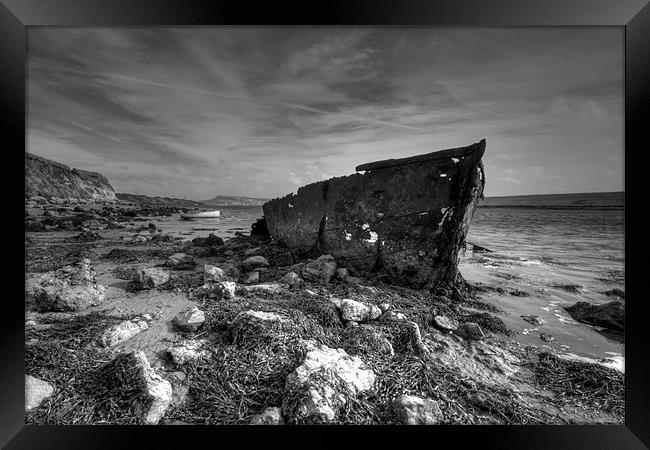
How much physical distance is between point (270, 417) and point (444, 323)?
1910 millimetres

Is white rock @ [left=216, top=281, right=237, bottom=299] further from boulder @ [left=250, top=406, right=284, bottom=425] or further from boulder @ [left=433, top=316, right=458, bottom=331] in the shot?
boulder @ [left=433, top=316, right=458, bottom=331]

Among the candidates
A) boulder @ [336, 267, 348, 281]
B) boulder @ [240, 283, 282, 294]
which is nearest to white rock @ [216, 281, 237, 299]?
boulder @ [240, 283, 282, 294]

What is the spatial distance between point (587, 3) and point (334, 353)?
323 centimetres

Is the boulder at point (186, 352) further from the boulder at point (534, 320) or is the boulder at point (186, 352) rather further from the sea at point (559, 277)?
the boulder at point (534, 320)

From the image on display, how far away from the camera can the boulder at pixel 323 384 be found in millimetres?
1657

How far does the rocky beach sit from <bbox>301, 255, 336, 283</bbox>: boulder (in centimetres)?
40

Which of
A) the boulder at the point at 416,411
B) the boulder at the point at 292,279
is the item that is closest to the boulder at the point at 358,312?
the boulder at the point at 416,411

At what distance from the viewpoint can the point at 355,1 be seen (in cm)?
191

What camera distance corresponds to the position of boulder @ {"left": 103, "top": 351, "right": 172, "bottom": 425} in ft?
5.68

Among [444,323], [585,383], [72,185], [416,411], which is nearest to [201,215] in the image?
[72,185]

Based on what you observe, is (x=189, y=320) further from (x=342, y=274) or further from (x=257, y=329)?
(x=342, y=274)

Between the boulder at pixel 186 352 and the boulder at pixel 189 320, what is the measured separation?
21 cm

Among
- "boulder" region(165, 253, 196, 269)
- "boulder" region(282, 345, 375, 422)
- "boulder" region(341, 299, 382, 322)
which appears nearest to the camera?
"boulder" region(282, 345, 375, 422)

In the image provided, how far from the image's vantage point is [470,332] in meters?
2.59
